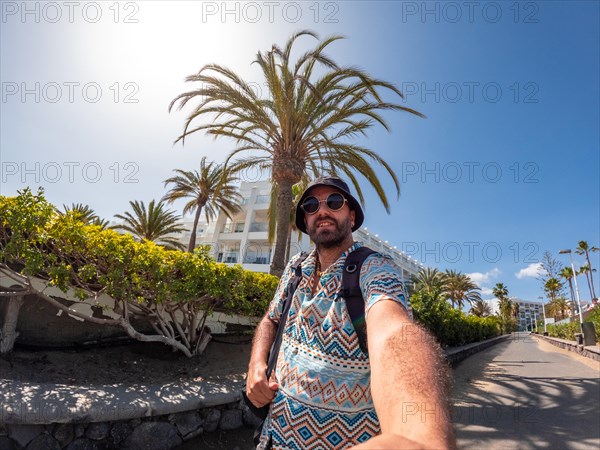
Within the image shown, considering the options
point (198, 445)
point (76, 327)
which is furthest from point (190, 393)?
point (76, 327)

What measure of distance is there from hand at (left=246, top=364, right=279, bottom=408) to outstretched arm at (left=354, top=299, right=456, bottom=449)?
58cm

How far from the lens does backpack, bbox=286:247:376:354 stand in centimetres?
127

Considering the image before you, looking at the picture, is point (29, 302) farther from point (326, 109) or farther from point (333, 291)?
point (326, 109)

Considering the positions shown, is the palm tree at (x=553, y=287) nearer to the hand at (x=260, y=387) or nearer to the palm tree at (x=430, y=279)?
the palm tree at (x=430, y=279)

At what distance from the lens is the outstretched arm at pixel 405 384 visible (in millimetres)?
698

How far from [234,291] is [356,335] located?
5758mm

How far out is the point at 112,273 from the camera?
5043mm

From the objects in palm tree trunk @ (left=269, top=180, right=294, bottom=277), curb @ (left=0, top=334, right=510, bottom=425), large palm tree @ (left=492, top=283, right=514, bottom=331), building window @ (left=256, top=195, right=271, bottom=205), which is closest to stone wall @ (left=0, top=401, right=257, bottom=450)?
curb @ (left=0, top=334, right=510, bottom=425)

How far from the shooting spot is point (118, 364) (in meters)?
6.08

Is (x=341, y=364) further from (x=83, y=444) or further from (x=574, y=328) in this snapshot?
(x=574, y=328)

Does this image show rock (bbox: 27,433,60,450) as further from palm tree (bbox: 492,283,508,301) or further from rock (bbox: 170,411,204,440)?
palm tree (bbox: 492,283,508,301)

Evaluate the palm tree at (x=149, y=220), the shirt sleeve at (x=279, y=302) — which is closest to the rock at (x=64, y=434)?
the shirt sleeve at (x=279, y=302)

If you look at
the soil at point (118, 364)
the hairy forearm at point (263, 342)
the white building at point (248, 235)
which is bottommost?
the soil at point (118, 364)

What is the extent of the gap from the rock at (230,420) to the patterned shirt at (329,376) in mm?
3663
